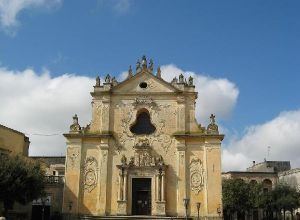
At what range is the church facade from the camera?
109 ft

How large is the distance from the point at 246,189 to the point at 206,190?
17.6m

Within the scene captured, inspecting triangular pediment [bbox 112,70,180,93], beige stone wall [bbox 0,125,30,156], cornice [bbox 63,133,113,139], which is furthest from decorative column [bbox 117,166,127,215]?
beige stone wall [bbox 0,125,30,156]

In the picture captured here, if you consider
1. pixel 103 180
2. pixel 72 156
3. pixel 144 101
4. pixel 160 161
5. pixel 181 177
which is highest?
pixel 144 101

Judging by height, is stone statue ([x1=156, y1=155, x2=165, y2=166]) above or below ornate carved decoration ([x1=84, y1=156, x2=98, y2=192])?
above

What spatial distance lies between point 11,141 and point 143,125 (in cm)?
1225

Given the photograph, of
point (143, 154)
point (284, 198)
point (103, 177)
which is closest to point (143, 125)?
point (143, 154)

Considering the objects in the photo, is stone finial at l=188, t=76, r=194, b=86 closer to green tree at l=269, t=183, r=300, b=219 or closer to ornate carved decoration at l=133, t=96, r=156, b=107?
ornate carved decoration at l=133, t=96, r=156, b=107

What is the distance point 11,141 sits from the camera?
38.8 m

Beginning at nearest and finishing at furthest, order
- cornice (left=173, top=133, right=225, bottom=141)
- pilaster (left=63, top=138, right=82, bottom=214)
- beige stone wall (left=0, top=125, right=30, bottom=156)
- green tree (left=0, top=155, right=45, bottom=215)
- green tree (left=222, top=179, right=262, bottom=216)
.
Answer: green tree (left=0, top=155, right=45, bottom=215), pilaster (left=63, top=138, right=82, bottom=214), cornice (left=173, top=133, right=225, bottom=141), beige stone wall (left=0, top=125, right=30, bottom=156), green tree (left=222, top=179, right=262, bottom=216)

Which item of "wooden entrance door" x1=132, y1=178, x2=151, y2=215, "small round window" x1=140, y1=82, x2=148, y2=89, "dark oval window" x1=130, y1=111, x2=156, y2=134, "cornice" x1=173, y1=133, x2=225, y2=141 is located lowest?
"wooden entrance door" x1=132, y1=178, x2=151, y2=215

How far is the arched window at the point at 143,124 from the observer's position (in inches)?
1396

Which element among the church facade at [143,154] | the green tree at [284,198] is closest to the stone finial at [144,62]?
the church facade at [143,154]

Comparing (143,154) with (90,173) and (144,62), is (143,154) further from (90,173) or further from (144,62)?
(144,62)

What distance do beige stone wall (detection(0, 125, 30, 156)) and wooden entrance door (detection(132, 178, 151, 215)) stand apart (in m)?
11.8
